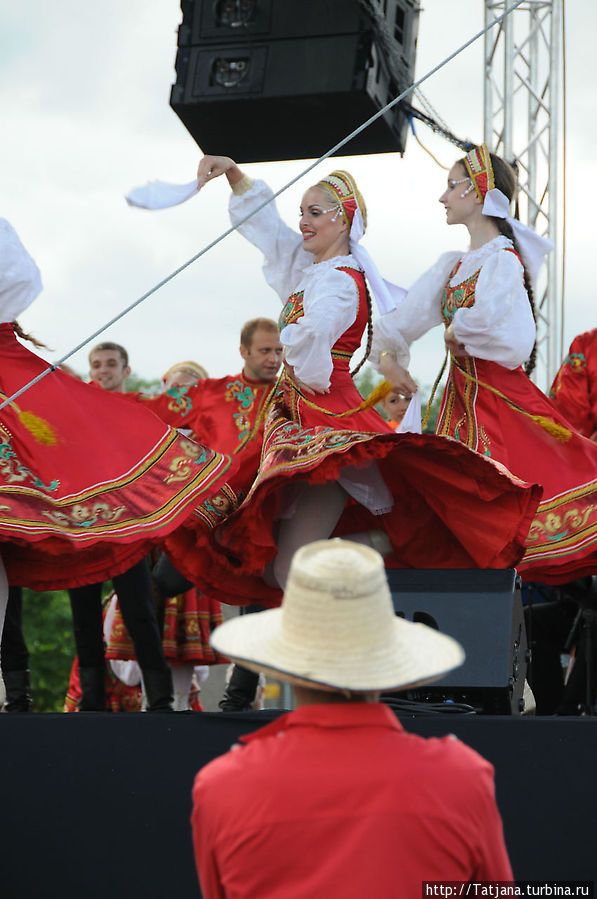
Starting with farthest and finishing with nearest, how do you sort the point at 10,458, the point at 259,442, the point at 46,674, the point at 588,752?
1. the point at 46,674
2. the point at 259,442
3. the point at 10,458
4. the point at 588,752

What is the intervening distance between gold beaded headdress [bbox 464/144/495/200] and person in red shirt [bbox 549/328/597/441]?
75cm

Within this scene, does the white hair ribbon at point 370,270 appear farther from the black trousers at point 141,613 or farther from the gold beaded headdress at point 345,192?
the black trousers at point 141,613

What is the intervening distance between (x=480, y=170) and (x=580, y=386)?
86 centimetres

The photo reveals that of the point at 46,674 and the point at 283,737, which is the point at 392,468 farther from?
the point at 46,674

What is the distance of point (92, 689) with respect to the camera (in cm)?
378

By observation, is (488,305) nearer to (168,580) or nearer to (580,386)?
(580,386)

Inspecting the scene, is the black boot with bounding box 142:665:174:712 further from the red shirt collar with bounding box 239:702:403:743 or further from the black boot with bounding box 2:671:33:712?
the red shirt collar with bounding box 239:702:403:743

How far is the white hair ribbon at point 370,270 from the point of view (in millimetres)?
3578

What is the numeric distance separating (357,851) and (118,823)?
4.00 ft

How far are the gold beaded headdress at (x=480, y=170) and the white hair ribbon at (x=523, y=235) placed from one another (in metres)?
0.03

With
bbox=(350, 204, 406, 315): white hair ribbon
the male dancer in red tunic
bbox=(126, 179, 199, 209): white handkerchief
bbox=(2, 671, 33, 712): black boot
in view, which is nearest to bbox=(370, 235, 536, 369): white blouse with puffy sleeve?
bbox=(350, 204, 406, 315): white hair ribbon

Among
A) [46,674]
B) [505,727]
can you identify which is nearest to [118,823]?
[505,727]

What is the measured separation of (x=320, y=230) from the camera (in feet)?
12.0

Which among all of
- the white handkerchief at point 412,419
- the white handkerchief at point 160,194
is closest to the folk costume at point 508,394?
the white handkerchief at point 412,419
